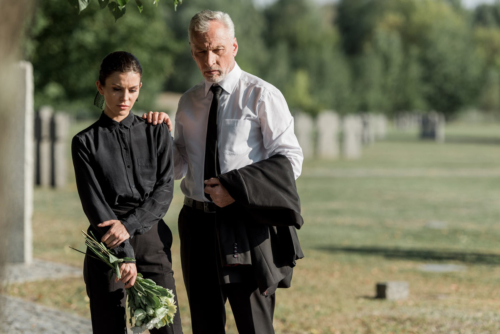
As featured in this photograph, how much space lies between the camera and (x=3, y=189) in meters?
1.63

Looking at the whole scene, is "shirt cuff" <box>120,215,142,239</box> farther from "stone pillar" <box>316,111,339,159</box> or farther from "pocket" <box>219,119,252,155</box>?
"stone pillar" <box>316,111,339,159</box>

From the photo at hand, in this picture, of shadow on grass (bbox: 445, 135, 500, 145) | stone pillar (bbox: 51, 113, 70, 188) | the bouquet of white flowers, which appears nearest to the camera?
the bouquet of white flowers

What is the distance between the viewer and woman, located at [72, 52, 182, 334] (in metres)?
3.52

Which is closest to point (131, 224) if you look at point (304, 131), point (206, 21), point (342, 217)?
point (206, 21)

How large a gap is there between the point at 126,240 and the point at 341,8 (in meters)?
119

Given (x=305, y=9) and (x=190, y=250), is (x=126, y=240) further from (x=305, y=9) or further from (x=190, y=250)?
(x=305, y=9)

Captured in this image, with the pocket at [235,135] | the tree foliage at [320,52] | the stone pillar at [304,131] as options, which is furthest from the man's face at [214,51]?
the stone pillar at [304,131]

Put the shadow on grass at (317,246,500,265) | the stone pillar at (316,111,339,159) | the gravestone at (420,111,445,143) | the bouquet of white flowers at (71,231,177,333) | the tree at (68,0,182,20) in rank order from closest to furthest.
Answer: the bouquet of white flowers at (71,231,177,333), the tree at (68,0,182,20), the shadow on grass at (317,246,500,265), the stone pillar at (316,111,339,159), the gravestone at (420,111,445,143)

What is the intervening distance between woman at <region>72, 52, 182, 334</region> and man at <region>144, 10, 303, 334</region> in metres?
0.16

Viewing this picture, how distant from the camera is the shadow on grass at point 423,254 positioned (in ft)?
31.9

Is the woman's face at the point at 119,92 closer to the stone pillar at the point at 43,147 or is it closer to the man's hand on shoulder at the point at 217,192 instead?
the man's hand on shoulder at the point at 217,192

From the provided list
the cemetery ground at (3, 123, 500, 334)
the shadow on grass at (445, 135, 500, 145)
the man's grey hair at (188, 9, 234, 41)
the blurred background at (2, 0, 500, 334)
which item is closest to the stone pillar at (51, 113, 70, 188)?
the blurred background at (2, 0, 500, 334)

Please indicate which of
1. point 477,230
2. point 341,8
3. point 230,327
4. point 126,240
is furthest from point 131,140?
point 341,8

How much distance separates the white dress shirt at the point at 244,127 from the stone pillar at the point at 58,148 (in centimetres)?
1387
